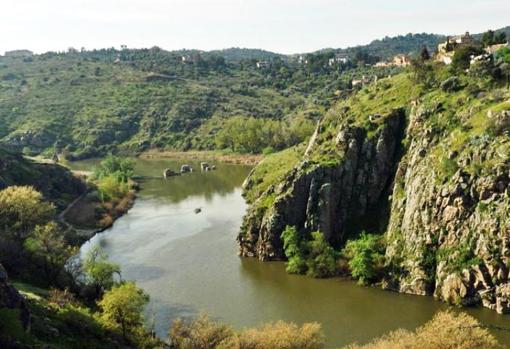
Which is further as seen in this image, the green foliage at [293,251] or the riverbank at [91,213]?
the riverbank at [91,213]

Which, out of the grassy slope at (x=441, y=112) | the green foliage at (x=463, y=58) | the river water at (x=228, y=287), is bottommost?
the river water at (x=228, y=287)

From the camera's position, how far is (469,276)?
67.9 meters

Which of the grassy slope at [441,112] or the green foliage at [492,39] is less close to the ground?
the green foliage at [492,39]

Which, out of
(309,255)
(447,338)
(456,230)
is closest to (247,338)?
(447,338)

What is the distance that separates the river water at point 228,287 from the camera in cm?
→ 6638

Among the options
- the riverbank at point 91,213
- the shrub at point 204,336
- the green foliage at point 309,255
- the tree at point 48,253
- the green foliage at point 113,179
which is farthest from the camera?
the green foliage at point 113,179

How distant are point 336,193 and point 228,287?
23.9 m

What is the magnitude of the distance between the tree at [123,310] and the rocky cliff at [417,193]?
33.6 m

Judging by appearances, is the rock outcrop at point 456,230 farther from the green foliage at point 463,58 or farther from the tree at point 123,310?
the tree at point 123,310

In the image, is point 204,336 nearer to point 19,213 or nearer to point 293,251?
point 293,251

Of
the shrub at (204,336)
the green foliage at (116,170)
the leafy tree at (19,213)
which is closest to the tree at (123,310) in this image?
the shrub at (204,336)

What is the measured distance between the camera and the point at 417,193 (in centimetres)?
7931

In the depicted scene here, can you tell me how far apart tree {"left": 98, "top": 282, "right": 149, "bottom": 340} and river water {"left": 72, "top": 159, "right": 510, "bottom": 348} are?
7.52 metres

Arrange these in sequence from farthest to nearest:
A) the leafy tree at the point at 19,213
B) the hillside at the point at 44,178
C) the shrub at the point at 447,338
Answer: the hillside at the point at 44,178 < the leafy tree at the point at 19,213 < the shrub at the point at 447,338
